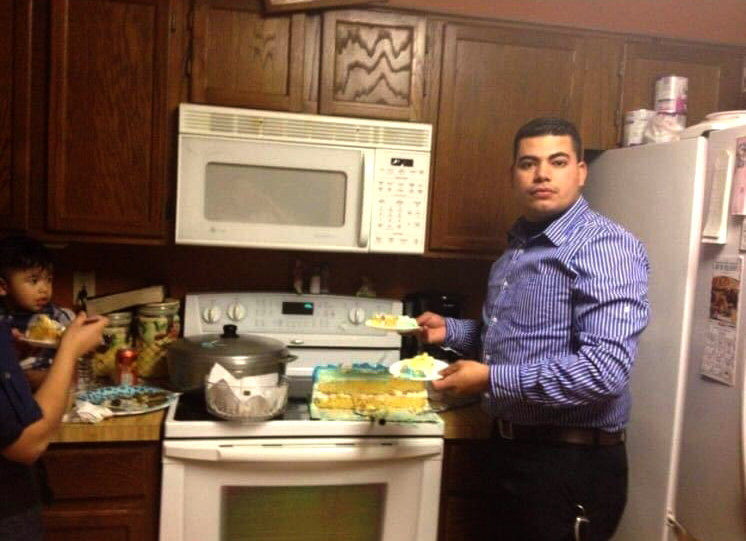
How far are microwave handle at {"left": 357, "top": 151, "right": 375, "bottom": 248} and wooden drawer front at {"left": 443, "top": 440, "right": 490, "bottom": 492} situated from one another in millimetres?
674

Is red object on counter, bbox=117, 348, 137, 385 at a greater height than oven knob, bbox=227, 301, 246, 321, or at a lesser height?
lesser

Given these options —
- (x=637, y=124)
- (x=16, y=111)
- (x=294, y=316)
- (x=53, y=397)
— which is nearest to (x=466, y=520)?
(x=294, y=316)

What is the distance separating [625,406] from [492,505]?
0.48 m

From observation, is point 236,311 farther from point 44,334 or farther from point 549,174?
point 549,174

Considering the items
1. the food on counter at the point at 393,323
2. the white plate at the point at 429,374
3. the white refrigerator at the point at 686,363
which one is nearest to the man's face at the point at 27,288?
the food on counter at the point at 393,323

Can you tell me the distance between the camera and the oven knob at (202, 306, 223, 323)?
2221mm

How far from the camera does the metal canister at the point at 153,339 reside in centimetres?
216

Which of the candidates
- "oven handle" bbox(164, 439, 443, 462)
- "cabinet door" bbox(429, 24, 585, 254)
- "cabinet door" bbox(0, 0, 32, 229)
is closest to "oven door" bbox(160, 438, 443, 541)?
"oven handle" bbox(164, 439, 443, 462)

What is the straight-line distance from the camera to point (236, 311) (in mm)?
2219

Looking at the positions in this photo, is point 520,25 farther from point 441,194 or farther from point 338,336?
point 338,336

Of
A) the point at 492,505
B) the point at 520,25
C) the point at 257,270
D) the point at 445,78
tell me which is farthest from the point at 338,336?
the point at 520,25

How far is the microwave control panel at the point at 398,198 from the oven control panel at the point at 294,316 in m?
0.35

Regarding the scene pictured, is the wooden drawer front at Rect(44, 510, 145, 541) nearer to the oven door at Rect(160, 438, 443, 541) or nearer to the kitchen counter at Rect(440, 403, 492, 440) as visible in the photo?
the oven door at Rect(160, 438, 443, 541)

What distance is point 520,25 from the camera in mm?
2090
